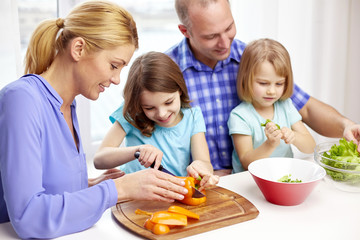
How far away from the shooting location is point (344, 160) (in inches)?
58.2

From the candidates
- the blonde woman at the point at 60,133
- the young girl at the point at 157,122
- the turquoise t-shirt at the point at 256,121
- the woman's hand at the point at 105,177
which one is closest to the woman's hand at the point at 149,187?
the blonde woman at the point at 60,133

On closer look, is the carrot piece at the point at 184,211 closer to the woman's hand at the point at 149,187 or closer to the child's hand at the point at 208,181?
the woman's hand at the point at 149,187

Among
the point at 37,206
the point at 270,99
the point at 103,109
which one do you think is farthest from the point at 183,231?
the point at 103,109

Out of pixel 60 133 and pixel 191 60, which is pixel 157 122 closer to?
pixel 191 60

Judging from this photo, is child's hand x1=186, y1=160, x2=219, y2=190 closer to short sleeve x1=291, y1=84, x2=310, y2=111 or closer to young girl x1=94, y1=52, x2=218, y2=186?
young girl x1=94, y1=52, x2=218, y2=186

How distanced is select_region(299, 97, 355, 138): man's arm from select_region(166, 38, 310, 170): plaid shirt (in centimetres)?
5

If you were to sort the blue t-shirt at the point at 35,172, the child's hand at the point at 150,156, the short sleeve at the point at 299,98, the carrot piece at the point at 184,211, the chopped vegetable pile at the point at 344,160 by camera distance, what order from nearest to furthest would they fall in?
1. the blue t-shirt at the point at 35,172
2. the carrot piece at the point at 184,211
3. the chopped vegetable pile at the point at 344,160
4. the child's hand at the point at 150,156
5. the short sleeve at the point at 299,98

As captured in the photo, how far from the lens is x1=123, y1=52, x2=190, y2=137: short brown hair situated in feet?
5.75

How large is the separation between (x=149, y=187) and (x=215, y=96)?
95 cm

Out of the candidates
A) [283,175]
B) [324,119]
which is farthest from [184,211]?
[324,119]

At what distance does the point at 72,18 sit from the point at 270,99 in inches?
38.8

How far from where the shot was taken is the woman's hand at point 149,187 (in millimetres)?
1278

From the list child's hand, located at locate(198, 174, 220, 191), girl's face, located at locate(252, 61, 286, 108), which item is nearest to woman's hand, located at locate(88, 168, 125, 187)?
child's hand, located at locate(198, 174, 220, 191)

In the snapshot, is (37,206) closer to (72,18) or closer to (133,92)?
(72,18)
